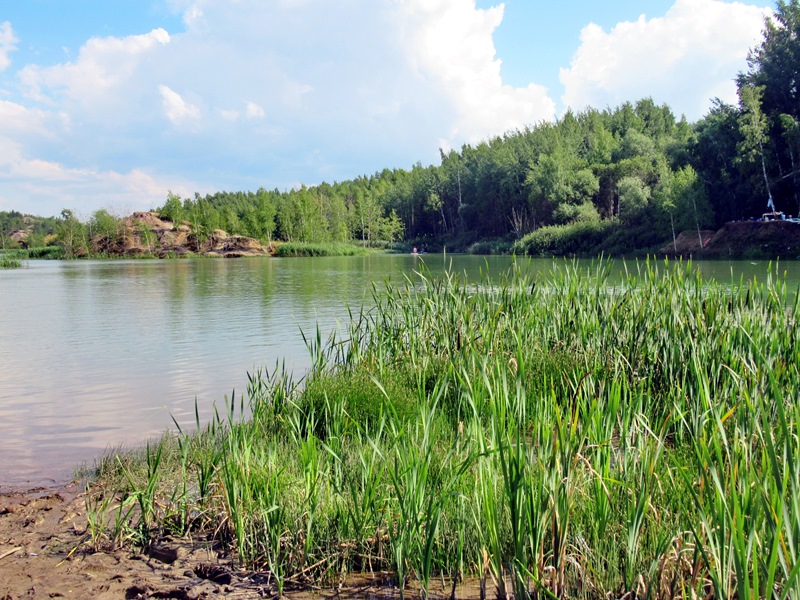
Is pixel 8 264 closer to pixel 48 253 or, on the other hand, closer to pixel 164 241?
pixel 164 241

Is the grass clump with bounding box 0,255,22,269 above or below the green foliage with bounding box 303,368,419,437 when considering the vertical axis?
above

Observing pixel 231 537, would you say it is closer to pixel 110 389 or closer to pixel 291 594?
pixel 291 594

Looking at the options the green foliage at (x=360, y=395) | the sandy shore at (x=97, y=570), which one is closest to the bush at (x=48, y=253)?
the green foliage at (x=360, y=395)

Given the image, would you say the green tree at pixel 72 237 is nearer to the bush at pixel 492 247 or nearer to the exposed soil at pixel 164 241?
the exposed soil at pixel 164 241

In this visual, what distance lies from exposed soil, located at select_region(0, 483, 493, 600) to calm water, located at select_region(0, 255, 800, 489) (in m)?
1.71

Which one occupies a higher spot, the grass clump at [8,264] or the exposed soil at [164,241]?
the exposed soil at [164,241]

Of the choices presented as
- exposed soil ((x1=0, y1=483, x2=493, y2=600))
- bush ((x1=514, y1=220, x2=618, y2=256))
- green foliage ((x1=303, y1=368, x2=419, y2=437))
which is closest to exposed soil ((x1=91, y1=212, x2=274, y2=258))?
bush ((x1=514, y1=220, x2=618, y2=256))

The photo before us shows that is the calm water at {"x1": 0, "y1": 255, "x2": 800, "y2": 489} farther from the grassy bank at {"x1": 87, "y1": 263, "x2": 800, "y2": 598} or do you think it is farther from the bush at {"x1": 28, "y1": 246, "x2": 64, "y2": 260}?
the bush at {"x1": 28, "y1": 246, "x2": 64, "y2": 260}

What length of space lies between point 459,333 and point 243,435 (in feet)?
9.10

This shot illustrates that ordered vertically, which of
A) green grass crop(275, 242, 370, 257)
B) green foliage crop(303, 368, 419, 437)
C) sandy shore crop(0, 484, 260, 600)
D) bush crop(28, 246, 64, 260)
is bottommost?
sandy shore crop(0, 484, 260, 600)

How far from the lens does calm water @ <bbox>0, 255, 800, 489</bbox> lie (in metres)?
6.52

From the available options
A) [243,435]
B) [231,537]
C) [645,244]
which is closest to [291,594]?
[231,537]

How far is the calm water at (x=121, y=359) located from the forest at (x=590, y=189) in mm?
19165

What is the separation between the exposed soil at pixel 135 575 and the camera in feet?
9.77
